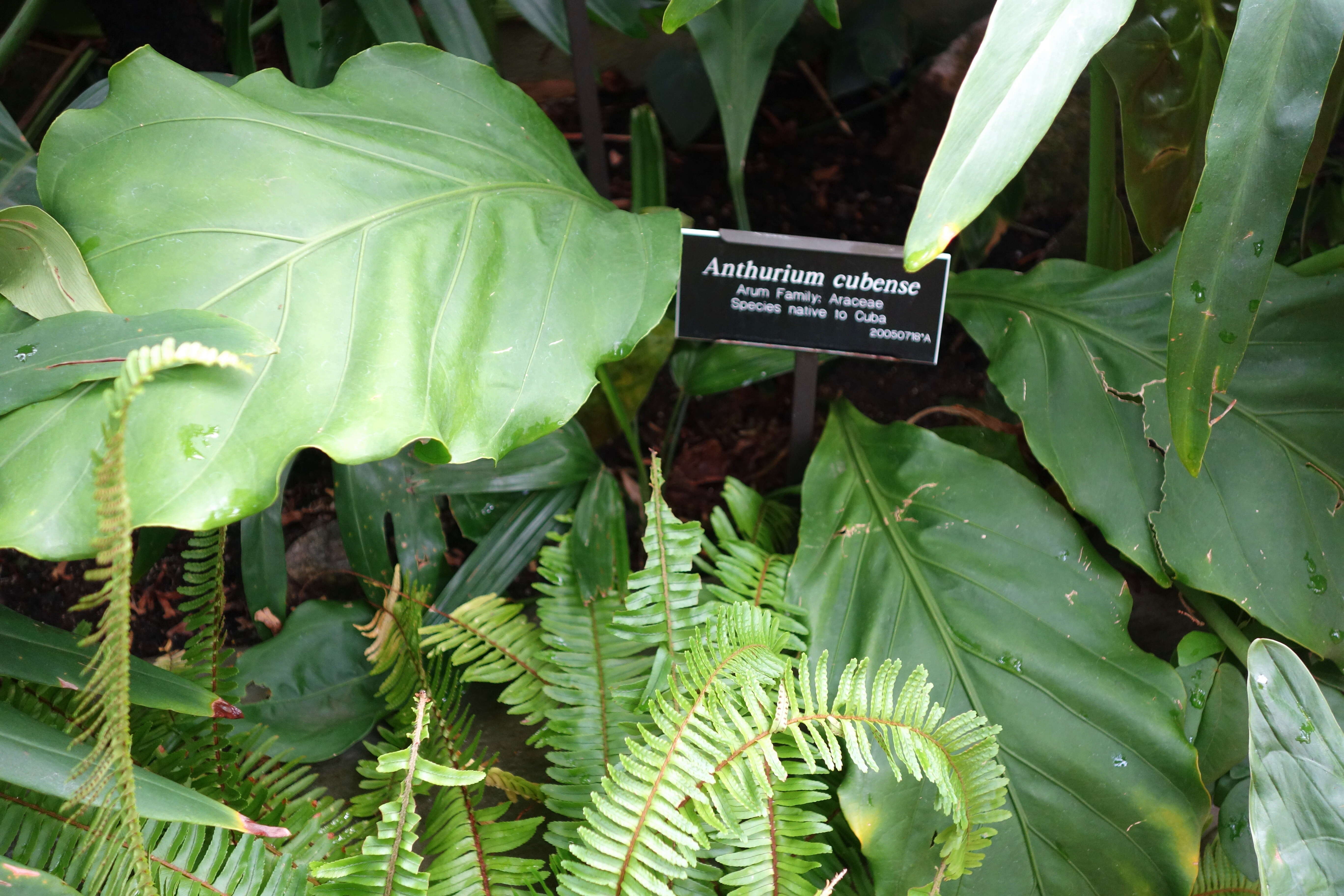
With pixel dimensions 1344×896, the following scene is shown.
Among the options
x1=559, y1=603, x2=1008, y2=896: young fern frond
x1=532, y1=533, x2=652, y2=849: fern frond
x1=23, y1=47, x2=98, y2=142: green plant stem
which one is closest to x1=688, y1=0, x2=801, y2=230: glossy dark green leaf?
x1=532, y1=533, x2=652, y2=849: fern frond

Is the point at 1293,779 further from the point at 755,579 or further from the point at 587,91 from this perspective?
the point at 587,91

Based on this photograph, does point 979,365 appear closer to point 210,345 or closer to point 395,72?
point 395,72

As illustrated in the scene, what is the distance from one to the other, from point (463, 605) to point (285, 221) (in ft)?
1.51

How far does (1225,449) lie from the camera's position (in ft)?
2.96

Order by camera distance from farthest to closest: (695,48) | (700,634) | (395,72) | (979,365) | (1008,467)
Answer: (695,48), (979,365), (1008,467), (395,72), (700,634)

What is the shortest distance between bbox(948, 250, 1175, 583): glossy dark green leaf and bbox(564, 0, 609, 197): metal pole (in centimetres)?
60

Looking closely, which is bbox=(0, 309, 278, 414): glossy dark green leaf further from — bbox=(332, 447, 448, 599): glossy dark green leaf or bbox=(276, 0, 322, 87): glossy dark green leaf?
bbox=(276, 0, 322, 87): glossy dark green leaf

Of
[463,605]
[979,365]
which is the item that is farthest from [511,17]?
[463,605]

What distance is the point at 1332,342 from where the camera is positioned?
2.94 ft

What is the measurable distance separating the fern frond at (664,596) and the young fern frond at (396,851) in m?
0.24

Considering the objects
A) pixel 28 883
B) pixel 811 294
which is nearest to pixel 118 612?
pixel 28 883

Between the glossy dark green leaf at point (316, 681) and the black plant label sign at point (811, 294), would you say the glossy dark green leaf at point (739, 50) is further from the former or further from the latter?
the glossy dark green leaf at point (316, 681)

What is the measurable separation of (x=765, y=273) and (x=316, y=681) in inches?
29.4

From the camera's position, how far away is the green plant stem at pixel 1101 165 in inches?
42.4
